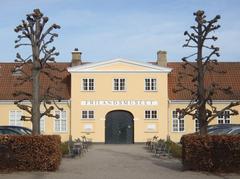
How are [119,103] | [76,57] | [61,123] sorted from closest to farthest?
[119,103]
[61,123]
[76,57]

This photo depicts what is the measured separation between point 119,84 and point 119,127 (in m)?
3.84

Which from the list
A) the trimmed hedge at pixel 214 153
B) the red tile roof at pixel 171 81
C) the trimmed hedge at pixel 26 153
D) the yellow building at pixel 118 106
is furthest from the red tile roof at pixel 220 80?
the trimmed hedge at pixel 26 153

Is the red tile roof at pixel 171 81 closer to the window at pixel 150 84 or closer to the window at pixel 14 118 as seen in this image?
the window at pixel 14 118

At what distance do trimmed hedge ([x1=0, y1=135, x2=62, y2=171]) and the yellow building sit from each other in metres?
29.1

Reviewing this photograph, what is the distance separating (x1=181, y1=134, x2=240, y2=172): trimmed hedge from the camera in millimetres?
20984

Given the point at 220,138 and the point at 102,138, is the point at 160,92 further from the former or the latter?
the point at 220,138

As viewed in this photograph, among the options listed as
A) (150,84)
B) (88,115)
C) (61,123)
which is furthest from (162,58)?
(61,123)

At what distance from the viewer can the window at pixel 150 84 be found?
51.0m

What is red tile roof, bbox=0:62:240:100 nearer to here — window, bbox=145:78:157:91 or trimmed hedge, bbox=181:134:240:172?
window, bbox=145:78:157:91

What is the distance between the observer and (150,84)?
51031mm

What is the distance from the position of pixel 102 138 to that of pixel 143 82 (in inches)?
243

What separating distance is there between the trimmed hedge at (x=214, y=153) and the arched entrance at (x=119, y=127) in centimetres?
2944

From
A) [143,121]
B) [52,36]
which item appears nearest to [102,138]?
[143,121]

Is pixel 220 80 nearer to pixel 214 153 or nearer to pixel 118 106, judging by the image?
pixel 118 106
